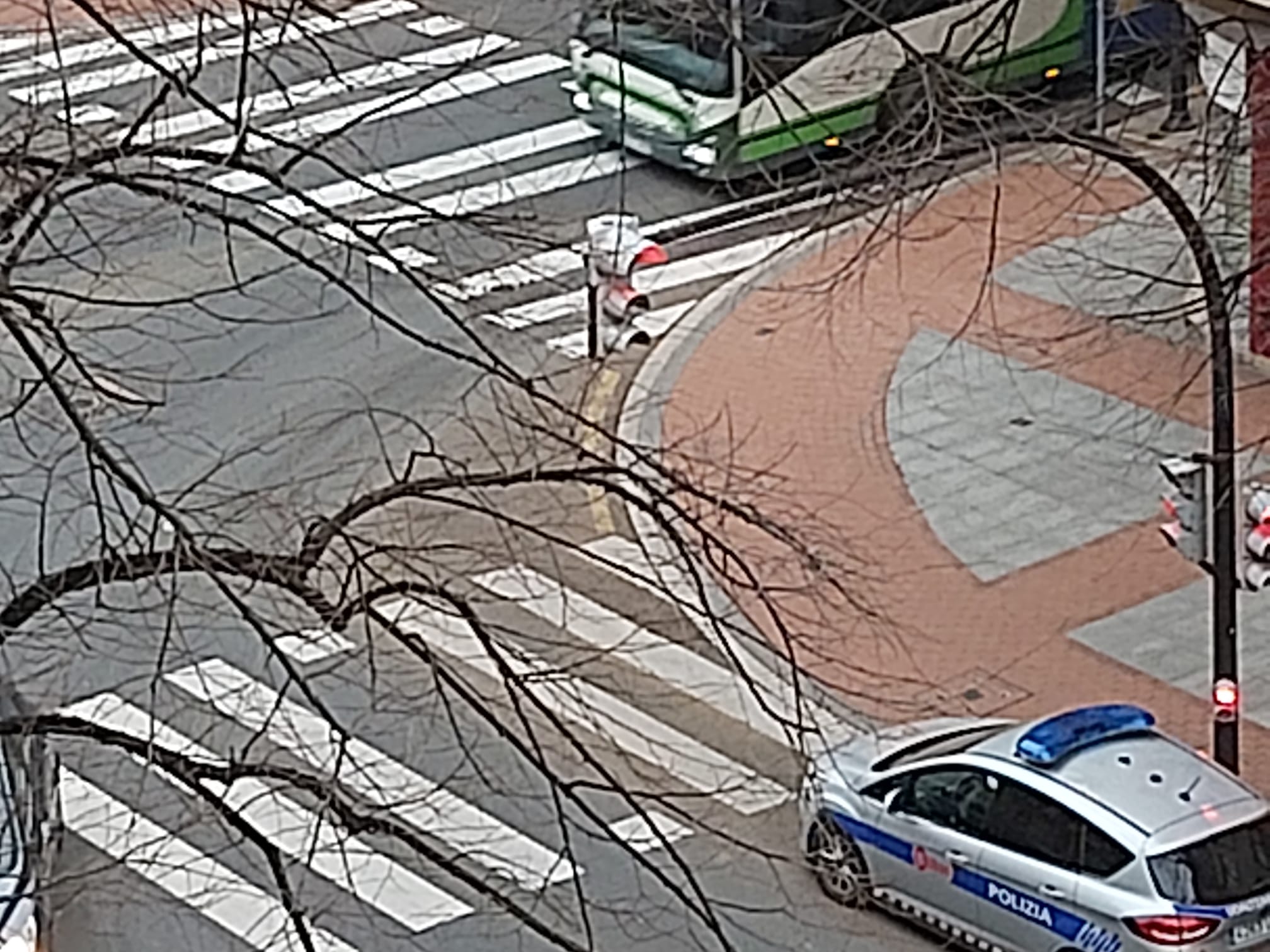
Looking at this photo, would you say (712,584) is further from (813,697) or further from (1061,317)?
(1061,317)

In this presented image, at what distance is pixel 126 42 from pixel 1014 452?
44.9ft

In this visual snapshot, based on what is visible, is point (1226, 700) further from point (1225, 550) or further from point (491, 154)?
point (491, 154)

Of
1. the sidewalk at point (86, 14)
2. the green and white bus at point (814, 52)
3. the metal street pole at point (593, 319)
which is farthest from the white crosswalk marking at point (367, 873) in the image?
the metal street pole at point (593, 319)

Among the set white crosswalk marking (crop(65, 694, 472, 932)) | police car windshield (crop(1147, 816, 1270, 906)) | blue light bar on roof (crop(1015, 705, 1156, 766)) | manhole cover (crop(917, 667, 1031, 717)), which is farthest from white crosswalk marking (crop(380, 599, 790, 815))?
police car windshield (crop(1147, 816, 1270, 906))

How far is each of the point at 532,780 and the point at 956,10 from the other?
472 cm

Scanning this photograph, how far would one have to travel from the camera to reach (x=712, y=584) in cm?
1208

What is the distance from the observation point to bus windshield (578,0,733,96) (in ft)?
27.3

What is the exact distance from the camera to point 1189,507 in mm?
14891

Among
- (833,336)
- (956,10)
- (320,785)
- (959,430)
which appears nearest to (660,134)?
(833,336)

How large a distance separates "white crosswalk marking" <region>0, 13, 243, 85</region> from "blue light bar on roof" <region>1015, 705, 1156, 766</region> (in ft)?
18.7

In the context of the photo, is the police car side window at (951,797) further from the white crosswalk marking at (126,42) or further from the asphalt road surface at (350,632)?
the white crosswalk marking at (126,42)

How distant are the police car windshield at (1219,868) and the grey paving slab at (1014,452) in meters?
5.14

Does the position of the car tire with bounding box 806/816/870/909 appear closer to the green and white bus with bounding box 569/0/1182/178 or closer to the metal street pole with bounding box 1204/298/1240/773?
the metal street pole with bounding box 1204/298/1240/773

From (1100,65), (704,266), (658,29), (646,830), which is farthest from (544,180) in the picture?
(658,29)
